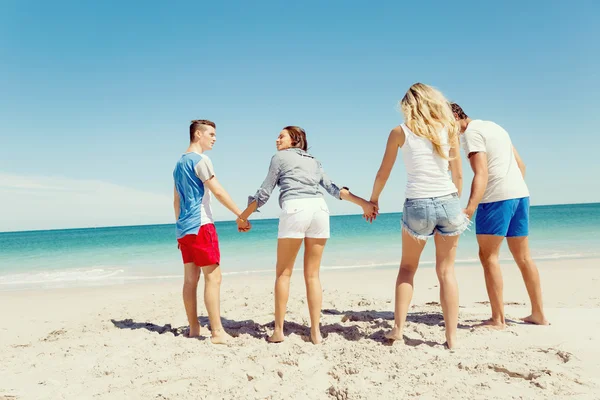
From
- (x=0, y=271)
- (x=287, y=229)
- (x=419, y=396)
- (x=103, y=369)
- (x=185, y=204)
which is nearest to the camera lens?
(x=419, y=396)

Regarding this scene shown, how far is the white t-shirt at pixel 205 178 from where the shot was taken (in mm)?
3531

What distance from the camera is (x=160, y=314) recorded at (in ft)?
16.4

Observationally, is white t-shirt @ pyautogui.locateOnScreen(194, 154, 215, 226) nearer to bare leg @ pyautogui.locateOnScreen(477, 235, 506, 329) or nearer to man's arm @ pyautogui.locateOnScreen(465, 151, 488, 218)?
man's arm @ pyautogui.locateOnScreen(465, 151, 488, 218)

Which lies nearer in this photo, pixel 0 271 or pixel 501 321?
pixel 501 321

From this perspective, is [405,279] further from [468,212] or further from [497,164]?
[497,164]

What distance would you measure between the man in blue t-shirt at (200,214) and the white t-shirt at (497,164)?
86.9 inches

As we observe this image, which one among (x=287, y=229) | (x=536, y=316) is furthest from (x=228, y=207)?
(x=536, y=316)

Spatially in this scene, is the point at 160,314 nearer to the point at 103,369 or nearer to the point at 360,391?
Result: the point at 103,369

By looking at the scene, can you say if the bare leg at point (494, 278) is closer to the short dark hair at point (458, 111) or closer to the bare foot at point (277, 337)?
the short dark hair at point (458, 111)

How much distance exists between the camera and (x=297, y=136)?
3.60 metres

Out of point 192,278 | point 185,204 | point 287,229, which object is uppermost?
point 185,204

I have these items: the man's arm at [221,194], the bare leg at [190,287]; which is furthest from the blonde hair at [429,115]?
the bare leg at [190,287]

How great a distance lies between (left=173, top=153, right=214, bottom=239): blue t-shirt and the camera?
3545 millimetres

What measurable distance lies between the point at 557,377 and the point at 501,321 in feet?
4.10
